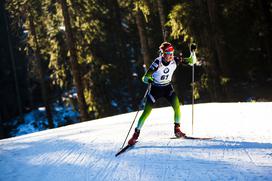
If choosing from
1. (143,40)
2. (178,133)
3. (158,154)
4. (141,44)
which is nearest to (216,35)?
(143,40)

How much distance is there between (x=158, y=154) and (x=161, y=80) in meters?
1.80

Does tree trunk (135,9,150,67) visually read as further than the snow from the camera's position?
Yes

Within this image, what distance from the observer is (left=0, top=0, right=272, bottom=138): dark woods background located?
16000mm

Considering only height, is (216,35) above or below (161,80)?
above

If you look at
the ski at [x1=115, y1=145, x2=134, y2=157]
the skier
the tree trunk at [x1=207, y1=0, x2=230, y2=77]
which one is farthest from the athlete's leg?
the tree trunk at [x1=207, y1=0, x2=230, y2=77]

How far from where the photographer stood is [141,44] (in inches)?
661

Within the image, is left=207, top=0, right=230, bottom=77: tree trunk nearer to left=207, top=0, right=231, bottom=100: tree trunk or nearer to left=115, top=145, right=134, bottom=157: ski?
left=207, top=0, right=231, bottom=100: tree trunk

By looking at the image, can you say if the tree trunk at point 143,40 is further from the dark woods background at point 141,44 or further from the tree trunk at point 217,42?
the tree trunk at point 217,42

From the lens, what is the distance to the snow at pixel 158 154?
19.1 ft

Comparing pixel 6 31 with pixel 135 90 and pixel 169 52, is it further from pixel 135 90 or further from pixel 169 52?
pixel 169 52

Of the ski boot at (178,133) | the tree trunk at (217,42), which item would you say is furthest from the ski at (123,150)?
the tree trunk at (217,42)

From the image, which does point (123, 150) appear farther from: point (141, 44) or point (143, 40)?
point (141, 44)

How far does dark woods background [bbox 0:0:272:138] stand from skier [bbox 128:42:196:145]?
7.75 metres

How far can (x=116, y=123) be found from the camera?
36.2 ft
